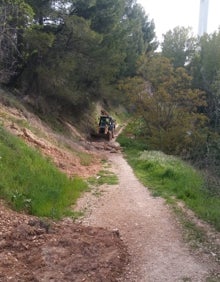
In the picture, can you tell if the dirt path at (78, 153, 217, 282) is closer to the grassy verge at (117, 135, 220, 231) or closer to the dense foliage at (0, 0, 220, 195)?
the grassy verge at (117, 135, 220, 231)

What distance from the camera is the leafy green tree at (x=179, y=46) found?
50281 mm

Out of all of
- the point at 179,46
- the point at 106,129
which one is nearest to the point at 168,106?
the point at 106,129

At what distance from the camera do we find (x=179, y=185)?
13039mm

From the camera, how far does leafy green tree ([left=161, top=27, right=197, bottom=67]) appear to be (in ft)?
165

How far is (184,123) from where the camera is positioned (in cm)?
2616

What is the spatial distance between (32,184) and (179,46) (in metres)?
45.0

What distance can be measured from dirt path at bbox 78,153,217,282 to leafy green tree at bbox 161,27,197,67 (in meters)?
39.1

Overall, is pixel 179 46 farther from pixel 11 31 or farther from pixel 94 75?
pixel 11 31

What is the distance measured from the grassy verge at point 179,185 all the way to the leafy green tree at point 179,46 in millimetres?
33525

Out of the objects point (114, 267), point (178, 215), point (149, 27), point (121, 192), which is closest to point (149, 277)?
point (114, 267)

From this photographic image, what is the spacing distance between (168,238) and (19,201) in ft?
11.2

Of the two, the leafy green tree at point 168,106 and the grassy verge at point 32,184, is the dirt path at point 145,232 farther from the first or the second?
the leafy green tree at point 168,106

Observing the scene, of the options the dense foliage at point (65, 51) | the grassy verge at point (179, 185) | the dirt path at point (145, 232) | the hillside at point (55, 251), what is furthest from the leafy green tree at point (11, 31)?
the hillside at point (55, 251)

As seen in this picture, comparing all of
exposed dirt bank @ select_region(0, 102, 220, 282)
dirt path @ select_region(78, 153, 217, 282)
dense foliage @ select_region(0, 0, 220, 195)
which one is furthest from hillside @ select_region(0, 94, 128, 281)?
dense foliage @ select_region(0, 0, 220, 195)
